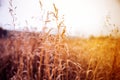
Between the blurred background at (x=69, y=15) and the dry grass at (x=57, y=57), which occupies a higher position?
the blurred background at (x=69, y=15)

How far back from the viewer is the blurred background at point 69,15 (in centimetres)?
175

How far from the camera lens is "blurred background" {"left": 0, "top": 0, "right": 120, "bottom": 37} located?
1750 mm

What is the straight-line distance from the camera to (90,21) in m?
1.82

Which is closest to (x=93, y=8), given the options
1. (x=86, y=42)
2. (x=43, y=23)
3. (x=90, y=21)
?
(x=90, y=21)

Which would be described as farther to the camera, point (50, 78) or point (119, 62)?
point (119, 62)

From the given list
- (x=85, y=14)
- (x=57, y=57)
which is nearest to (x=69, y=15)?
(x=85, y=14)

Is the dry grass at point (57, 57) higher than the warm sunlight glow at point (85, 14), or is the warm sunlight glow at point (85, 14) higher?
the warm sunlight glow at point (85, 14)

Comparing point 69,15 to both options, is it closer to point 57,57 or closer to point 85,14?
point 85,14

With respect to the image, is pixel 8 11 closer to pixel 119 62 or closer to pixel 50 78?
pixel 50 78

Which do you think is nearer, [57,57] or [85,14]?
[57,57]

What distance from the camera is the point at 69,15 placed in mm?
1777

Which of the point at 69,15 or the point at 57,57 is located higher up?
the point at 69,15

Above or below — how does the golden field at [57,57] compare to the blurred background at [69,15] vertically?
below

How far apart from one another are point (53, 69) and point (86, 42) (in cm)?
31
